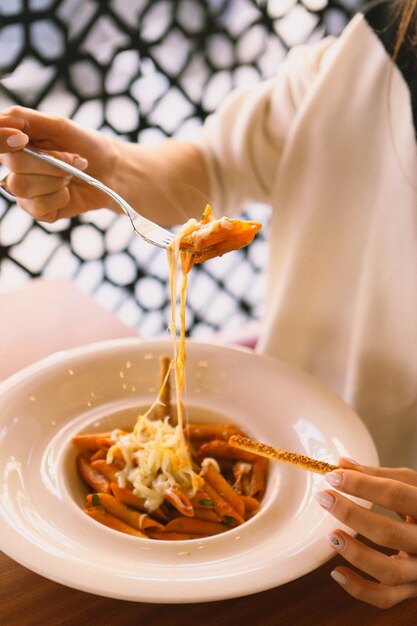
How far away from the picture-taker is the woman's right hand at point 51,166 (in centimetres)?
110

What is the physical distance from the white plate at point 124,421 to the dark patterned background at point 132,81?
1067 mm

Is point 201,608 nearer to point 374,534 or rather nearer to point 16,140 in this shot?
point 374,534

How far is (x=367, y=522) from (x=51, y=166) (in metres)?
0.71

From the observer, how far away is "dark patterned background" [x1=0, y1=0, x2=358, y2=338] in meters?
2.03

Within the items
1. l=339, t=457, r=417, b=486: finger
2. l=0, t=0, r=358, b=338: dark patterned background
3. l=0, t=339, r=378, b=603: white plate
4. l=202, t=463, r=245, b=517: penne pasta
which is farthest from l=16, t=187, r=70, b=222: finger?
l=0, t=0, r=358, b=338: dark patterned background

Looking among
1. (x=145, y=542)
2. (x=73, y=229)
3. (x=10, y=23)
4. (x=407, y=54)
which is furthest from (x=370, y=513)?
(x=73, y=229)

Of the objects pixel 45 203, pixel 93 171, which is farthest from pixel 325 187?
pixel 45 203

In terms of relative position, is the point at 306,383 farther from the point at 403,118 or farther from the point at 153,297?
the point at 153,297

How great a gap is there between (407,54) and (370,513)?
877mm

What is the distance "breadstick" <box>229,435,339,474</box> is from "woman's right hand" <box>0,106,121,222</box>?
1.66ft

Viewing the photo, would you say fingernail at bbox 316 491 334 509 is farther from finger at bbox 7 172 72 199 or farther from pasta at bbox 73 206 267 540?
finger at bbox 7 172 72 199

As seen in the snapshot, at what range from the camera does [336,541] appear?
2.91ft

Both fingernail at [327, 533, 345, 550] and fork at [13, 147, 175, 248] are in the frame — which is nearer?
fingernail at [327, 533, 345, 550]

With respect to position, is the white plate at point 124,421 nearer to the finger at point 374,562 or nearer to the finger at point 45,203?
the finger at point 374,562
